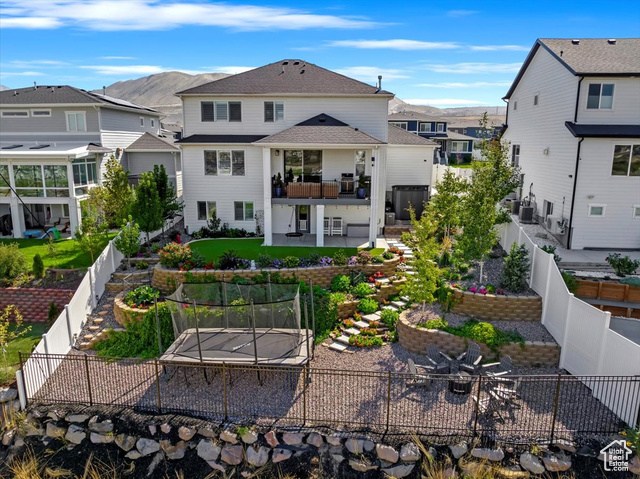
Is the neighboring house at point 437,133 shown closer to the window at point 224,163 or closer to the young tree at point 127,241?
the window at point 224,163

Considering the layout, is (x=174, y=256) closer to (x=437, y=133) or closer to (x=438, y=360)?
(x=438, y=360)

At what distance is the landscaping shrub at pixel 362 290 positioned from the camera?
17.8 meters

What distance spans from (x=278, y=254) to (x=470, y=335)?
944cm

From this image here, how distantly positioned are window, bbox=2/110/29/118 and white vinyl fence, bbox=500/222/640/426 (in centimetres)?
3127

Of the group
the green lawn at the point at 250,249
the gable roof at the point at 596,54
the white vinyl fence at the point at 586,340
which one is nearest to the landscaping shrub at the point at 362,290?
the green lawn at the point at 250,249

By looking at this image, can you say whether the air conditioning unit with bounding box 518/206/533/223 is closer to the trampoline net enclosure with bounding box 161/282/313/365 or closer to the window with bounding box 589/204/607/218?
the window with bounding box 589/204/607/218

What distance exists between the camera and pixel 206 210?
2512 centimetres

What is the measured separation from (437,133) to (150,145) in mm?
A: 37970

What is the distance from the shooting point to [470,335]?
14211 millimetres

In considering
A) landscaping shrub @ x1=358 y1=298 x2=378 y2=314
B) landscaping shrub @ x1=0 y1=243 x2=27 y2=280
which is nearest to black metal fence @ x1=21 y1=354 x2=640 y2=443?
landscaping shrub @ x1=358 y1=298 x2=378 y2=314

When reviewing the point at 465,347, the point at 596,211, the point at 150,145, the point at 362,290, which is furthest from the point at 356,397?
the point at 150,145

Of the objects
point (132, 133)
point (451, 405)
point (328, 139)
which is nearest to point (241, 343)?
point (451, 405)

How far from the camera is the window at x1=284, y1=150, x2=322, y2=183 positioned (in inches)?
952

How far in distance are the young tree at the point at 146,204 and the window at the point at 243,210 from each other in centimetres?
489
